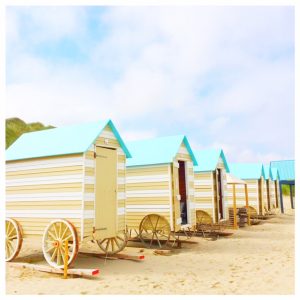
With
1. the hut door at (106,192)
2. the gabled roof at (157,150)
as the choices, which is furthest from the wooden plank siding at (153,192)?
the hut door at (106,192)

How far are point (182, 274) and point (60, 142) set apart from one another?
527 centimetres

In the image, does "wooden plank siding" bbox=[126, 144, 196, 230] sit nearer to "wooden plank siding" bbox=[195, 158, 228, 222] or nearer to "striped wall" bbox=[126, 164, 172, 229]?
"striped wall" bbox=[126, 164, 172, 229]

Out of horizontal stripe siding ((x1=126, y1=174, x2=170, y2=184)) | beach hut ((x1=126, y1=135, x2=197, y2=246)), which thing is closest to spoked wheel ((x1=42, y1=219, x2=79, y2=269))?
A: beach hut ((x1=126, y1=135, x2=197, y2=246))

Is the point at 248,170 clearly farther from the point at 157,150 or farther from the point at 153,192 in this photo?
the point at 153,192

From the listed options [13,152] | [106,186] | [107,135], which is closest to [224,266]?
[106,186]

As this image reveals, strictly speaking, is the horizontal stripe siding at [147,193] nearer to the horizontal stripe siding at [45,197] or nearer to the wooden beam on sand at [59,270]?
the horizontal stripe siding at [45,197]

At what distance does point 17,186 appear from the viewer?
10641 millimetres

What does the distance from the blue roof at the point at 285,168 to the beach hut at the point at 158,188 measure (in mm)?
20568

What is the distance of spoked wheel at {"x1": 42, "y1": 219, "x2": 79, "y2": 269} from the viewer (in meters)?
8.68

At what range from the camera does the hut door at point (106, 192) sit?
32.0ft

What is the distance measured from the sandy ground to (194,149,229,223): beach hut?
14.5 ft

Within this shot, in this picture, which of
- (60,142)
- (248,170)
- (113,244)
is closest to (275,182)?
(248,170)

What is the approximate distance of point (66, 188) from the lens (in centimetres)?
946

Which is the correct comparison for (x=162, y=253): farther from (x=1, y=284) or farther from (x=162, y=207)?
(x=1, y=284)
